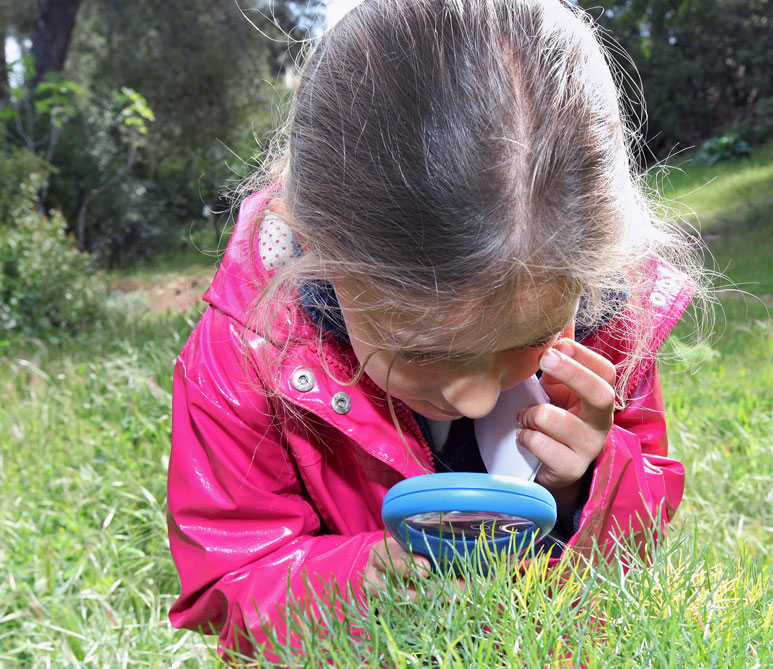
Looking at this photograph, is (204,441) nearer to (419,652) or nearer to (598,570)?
(419,652)

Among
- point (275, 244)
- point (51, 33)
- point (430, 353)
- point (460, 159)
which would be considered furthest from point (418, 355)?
point (51, 33)

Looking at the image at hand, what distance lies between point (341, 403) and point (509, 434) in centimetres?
37

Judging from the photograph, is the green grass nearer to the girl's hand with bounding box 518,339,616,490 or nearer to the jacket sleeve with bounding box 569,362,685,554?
the jacket sleeve with bounding box 569,362,685,554

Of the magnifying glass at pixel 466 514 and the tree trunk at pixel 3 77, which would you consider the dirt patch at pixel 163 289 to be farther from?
the magnifying glass at pixel 466 514

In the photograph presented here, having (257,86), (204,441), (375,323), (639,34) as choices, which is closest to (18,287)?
(204,441)

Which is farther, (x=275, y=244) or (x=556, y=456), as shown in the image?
(x=275, y=244)

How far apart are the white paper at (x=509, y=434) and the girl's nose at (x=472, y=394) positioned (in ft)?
0.91

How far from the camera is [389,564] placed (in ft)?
4.42

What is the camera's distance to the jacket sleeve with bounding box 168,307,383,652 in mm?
1621

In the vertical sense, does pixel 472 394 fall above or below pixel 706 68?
below

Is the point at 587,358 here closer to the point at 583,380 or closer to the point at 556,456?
the point at 583,380

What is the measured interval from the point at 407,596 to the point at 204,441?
64 cm

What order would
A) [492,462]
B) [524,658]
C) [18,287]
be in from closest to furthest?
[524,658] → [492,462] → [18,287]

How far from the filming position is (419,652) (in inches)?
44.0
